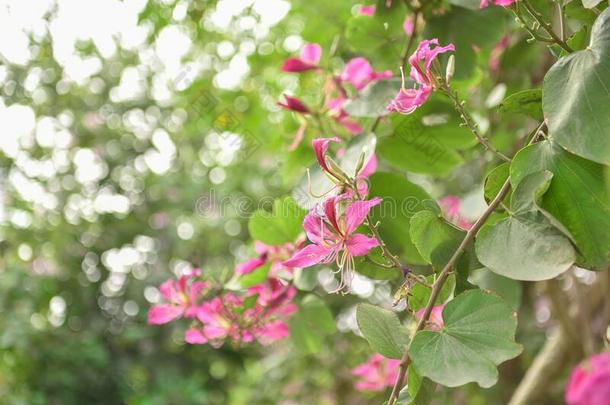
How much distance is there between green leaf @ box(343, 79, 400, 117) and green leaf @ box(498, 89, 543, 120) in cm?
19

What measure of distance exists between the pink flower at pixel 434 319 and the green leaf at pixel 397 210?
56mm

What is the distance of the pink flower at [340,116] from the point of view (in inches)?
38.0

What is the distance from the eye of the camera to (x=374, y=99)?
0.84 metres

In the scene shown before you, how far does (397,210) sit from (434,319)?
12 cm

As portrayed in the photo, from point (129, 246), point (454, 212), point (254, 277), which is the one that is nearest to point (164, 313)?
point (254, 277)

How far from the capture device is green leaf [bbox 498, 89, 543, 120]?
0.63 m

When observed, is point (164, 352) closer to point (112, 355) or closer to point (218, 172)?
point (112, 355)

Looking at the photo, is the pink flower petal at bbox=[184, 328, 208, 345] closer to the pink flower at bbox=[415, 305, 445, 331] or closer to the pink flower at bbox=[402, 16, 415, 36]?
the pink flower at bbox=[415, 305, 445, 331]

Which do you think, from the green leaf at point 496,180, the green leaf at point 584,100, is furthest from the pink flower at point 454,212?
the green leaf at point 584,100

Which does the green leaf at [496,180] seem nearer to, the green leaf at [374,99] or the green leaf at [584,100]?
the green leaf at [584,100]

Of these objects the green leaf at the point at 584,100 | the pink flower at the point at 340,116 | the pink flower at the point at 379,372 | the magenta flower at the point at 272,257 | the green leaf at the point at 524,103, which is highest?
the green leaf at the point at 584,100

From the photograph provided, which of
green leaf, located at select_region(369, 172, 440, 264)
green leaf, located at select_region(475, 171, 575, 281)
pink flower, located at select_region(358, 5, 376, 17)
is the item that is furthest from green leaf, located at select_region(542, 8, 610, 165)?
pink flower, located at select_region(358, 5, 376, 17)

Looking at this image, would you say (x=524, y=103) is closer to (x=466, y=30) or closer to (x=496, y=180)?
(x=496, y=180)

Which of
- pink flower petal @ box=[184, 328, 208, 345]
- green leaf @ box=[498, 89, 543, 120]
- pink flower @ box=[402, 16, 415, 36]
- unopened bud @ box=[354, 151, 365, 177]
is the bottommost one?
pink flower petal @ box=[184, 328, 208, 345]
